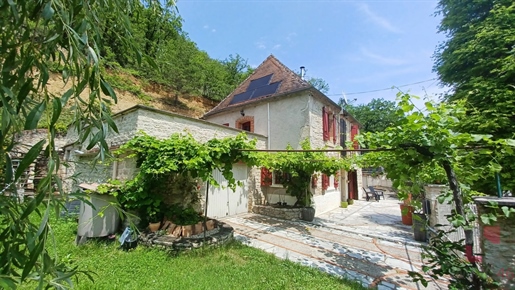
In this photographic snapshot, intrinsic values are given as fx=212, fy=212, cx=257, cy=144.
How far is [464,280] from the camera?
2.39 metres

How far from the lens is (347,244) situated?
615 cm

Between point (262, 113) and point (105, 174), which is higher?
point (262, 113)

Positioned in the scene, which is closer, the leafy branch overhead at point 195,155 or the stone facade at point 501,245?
the stone facade at point 501,245

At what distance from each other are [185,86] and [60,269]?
67.7 ft

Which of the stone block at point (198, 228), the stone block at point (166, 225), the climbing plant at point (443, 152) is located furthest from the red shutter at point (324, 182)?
the climbing plant at point (443, 152)

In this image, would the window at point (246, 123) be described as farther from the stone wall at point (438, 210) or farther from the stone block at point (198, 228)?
the stone wall at point (438, 210)

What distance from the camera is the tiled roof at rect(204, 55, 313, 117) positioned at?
11016 millimetres

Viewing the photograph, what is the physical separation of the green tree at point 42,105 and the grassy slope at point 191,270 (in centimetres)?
313

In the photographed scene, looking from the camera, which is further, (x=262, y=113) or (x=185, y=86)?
(x=185, y=86)

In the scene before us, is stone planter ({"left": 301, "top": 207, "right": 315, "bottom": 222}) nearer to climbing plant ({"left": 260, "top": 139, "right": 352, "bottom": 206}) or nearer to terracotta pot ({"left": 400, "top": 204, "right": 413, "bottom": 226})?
climbing plant ({"left": 260, "top": 139, "right": 352, "bottom": 206})

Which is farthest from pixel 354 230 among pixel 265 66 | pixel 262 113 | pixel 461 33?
pixel 265 66

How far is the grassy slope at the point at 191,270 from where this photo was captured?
3.65 m

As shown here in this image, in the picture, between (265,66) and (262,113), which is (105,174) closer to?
(262,113)

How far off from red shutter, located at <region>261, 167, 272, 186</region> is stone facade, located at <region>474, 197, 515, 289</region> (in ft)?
27.5
